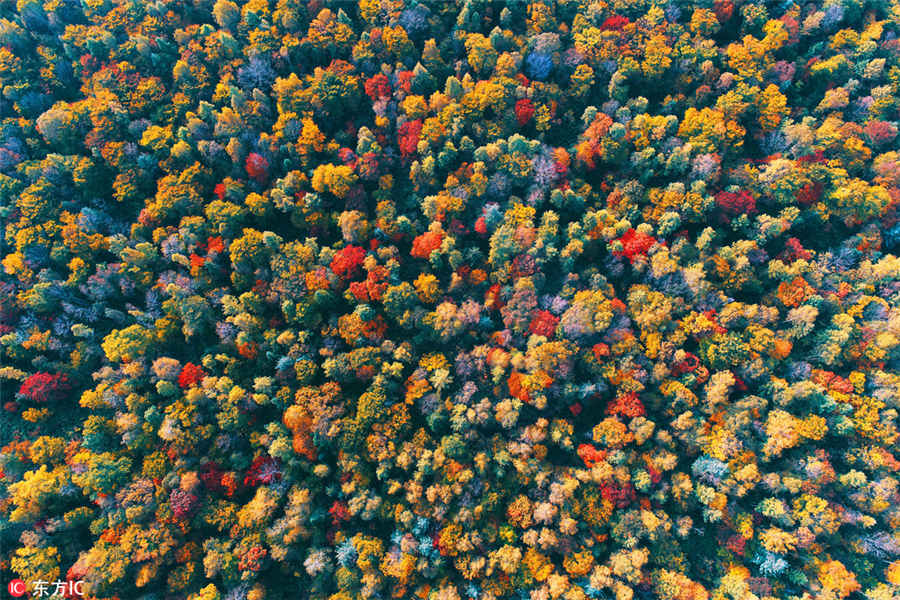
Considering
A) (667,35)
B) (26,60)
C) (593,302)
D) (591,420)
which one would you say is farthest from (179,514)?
(667,35)

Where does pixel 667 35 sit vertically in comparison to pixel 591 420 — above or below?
above

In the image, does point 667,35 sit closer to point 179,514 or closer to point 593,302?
point 593,302

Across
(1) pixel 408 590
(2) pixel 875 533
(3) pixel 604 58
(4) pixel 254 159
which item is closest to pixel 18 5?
(4) pixel 254 159

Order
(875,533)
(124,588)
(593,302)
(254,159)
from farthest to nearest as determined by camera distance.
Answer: (254,159)
(593,302)
(875,533)
(124,588)

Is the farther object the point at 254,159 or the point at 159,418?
the point at 254,159

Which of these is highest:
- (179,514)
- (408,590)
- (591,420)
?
(179,514)

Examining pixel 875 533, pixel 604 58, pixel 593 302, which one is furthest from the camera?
pixel 604 58

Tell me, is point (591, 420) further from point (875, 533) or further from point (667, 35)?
point (667, 35)
